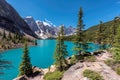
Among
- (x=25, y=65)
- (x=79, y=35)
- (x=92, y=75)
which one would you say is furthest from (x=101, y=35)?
(x=92, y=75)

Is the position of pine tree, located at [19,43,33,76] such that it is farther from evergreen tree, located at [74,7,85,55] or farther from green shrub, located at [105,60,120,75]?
green shrub, located at [105,60,120,75]

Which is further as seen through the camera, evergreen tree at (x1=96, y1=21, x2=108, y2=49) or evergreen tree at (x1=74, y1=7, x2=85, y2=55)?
evergreen tree at (x1=96, y1=21, x2=108, y2=49)

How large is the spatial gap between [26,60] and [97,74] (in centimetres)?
1946

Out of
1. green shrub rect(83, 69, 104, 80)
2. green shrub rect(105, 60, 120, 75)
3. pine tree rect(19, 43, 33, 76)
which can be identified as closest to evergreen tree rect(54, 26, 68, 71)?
pine tree rect(19, 43, 33, 76)

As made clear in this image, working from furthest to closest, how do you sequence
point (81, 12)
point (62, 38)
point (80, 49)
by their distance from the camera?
point (81, 12)
point (80, 49)
point (62, 38)

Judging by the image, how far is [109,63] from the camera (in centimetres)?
3534

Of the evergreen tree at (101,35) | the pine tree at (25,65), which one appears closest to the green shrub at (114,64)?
the pine tree at (25,65)

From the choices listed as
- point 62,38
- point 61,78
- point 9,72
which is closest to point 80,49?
point 62,38

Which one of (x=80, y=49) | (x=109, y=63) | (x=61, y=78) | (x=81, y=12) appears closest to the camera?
(x=61, y=78)

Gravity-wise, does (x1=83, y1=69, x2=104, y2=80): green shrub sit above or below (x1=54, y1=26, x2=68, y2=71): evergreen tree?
below

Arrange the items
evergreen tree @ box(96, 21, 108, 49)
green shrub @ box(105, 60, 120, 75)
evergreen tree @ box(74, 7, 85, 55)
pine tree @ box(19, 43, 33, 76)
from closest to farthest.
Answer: green shrub @ box(105, 60, 120, 75)
pine tree @ box(19, 43, 33, 76)
evergreen tree @ box(74, 7, 85, 55)
evergreen tree @ box(96, 21, 108, 49)

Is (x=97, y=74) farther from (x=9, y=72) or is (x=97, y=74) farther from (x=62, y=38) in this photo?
(x=9, y=72)

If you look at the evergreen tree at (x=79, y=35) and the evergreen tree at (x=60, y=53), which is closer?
the evergreen tree at (x=60, y=53)

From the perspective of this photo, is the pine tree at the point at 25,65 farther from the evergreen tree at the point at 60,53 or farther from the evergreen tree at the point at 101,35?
the evergreen tree at the point at 101,35
